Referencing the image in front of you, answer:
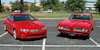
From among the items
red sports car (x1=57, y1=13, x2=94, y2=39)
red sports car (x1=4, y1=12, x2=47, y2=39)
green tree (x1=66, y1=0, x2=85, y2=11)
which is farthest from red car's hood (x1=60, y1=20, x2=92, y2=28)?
green tree (x1=66, y1=0, x2=85, y2=11)

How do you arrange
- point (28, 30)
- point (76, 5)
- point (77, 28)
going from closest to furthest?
point (28, 30)
point (77, 28)
point (76, 5)

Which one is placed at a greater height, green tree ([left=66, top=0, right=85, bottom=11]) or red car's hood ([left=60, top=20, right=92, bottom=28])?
red car's hood ([left=60, top=20, right=92, bottom=28])

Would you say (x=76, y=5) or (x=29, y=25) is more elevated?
(x=29, y=25)

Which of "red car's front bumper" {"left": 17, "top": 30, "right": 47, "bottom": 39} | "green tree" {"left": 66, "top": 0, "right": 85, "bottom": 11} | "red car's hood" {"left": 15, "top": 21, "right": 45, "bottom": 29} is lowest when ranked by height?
"green tree" {"left": 66, "top": 0, "right": 85, "bottom": 11}

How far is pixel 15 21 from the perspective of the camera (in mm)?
15211

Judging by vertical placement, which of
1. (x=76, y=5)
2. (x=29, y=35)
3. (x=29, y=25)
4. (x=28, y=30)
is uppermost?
(x=29, y=25)

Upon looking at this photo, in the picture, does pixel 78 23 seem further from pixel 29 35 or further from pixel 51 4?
pixel 51 4

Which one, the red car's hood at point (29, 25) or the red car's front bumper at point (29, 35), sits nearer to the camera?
the red car's front bumper at point (29, 35)

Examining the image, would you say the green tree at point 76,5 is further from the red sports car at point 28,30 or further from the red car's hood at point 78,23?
the red sports car at point 28,30

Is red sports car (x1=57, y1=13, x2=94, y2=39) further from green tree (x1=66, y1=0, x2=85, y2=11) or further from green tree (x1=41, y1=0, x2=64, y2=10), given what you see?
green tree (x1=41, y1=0, x2=64, y2=10)

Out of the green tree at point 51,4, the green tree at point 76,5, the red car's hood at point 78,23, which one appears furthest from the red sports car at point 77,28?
the green tree at point 51,4

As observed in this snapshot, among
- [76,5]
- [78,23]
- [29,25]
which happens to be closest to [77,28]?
[78,23]

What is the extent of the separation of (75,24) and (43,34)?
182 centimetres

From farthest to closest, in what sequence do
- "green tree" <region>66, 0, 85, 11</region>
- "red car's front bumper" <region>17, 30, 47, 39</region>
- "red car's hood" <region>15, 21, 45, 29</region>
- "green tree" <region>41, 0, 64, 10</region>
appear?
"green tree" <region>41, 0, 64, 10</region> → "green tree" <region>66, 0, 85, 11</region> → "red car's hood" <region>15, 21, 45, 29</region> → "red car's front bumper" <region>17, 30, 47, 39</region>
